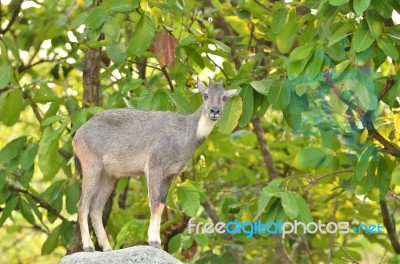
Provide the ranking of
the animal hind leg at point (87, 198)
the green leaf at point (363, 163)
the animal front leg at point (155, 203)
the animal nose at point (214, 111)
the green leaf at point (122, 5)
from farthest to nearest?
the green leaf at point (363, 163)
the green leaf at point (122, 5)
the animal hind leg at point (87, 198)
the animal front leg at point (155, 203)
the animal nose at point (214, 111)

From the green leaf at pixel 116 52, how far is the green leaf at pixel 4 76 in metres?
1.02

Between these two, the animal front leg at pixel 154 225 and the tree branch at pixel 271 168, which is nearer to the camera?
the animal front leg at pixel 154 225

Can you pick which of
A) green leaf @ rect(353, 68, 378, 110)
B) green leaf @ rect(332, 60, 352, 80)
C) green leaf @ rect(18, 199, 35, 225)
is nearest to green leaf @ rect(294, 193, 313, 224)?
green leaf @ rect(353, 68, 378, 110)

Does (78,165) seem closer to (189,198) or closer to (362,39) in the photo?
(189,198)

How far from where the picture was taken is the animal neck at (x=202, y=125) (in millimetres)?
6910

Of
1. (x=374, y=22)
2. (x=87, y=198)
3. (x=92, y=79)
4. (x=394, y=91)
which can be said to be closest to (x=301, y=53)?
(x=374, y=22)

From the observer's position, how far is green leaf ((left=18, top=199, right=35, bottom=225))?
10.7 m

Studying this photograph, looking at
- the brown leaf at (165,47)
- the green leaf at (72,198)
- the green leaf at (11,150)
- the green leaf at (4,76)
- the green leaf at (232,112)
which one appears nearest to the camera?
the green leaf at (232,112)

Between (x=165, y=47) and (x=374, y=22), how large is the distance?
2.13m

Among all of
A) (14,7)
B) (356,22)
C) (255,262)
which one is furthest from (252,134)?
(356,22)

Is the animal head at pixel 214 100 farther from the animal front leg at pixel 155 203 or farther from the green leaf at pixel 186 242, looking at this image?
the green leaf at pixel 186 242

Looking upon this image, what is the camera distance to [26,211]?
10750mm

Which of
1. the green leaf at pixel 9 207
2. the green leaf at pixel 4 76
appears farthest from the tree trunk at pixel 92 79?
Result: the green leaf at pixel 4 76

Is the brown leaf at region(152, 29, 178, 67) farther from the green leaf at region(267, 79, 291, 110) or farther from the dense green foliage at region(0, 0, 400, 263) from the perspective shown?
the green leaf at region(267, 79, 291, 110)
